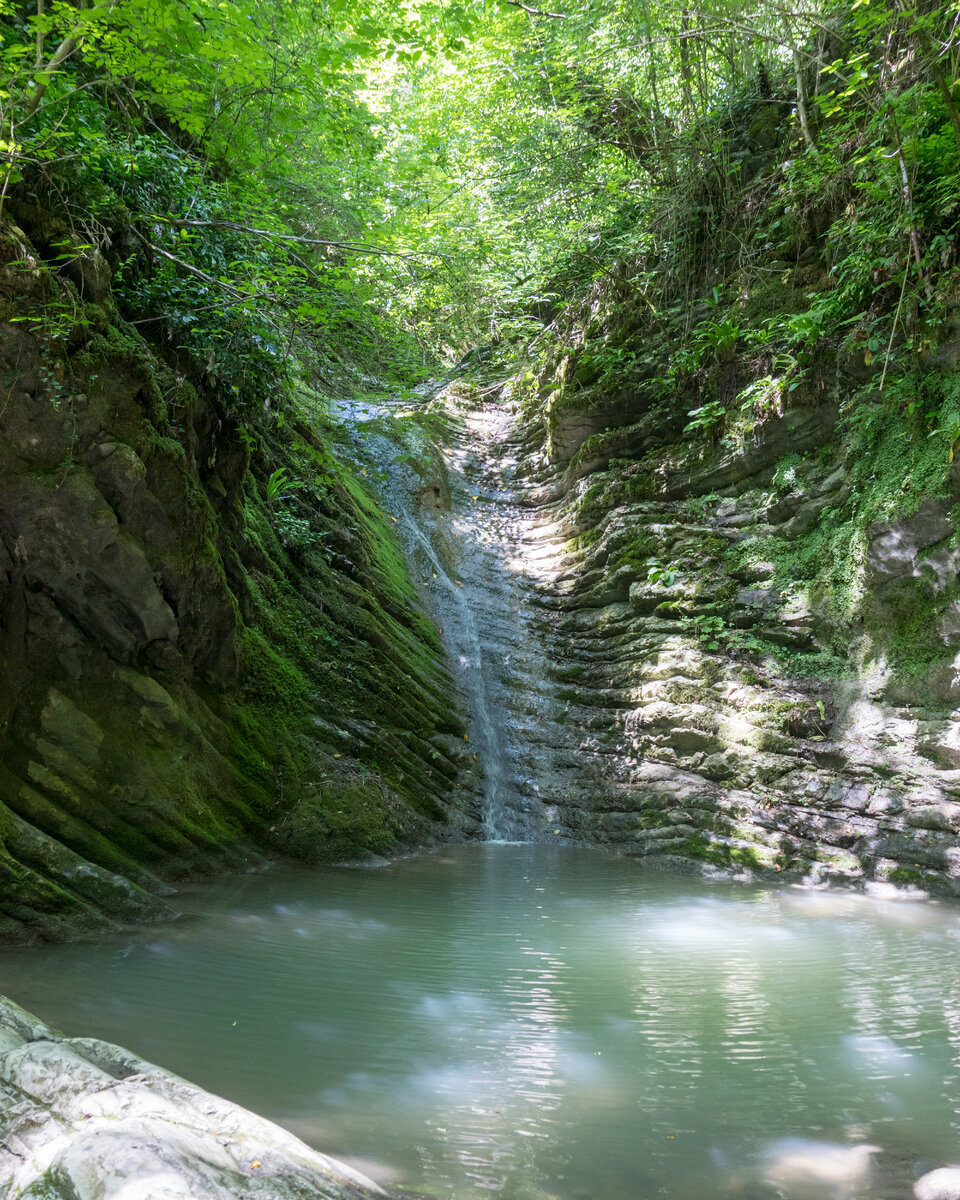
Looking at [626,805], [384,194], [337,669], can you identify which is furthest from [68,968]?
[384,194]

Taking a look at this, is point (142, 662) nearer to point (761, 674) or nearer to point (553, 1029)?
point (553, 1029)

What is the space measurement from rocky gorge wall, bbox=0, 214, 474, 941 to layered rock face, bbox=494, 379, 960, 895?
189 cm

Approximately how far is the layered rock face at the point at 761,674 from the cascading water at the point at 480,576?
312mm

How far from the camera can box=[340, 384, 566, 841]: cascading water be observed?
8.16 m

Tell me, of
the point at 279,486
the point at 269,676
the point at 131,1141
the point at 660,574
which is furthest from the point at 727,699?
the point at 131,1141

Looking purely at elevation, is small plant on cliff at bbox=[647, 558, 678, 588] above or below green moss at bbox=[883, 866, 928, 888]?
above

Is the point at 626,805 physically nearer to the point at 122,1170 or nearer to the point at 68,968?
the point at 68,968

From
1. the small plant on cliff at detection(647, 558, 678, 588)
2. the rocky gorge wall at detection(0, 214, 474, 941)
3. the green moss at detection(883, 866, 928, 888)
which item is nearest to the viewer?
the rocky gorge wall at detection(0, 214, 474, 941)

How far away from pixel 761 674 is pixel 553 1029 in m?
4.93

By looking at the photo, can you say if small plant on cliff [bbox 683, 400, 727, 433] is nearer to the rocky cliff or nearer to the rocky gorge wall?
the rocky cliff

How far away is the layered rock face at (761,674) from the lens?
635 centimetres

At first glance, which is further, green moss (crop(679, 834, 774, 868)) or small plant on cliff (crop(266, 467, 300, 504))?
small plant on cliff (crop(266, 467, 300, 504))

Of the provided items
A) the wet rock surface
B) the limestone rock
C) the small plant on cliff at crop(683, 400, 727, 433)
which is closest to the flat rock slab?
the limestone rock

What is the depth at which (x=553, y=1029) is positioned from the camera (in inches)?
136
